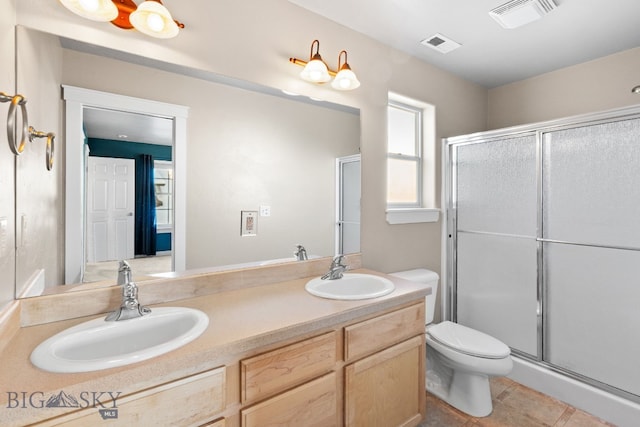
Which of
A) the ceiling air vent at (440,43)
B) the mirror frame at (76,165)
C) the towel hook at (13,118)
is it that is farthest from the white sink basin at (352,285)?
the ceiling air vent at (440,43)

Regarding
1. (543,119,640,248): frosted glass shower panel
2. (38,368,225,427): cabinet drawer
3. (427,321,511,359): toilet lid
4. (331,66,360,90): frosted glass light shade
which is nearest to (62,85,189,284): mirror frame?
(38,368,225,427): cabinet drawer

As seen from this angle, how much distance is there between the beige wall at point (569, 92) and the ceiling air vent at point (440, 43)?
1.05 metres

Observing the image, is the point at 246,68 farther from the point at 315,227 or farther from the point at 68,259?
the point at 68,259

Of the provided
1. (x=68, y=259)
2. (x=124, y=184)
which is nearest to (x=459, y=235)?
(x=124, y=184)

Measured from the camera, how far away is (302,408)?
1165mm

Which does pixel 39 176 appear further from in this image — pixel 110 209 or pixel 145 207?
pixel 145 207

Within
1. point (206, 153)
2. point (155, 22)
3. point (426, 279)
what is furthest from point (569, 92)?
A: point (155, 22)

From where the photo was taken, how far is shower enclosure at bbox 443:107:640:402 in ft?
6.01

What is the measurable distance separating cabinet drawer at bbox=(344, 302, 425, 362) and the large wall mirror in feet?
2.01

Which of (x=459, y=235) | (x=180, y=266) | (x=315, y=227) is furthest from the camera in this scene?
(x=459, y=235)

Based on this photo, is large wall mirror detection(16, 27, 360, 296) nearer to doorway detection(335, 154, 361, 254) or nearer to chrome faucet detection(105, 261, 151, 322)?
doorway detection(335, 154, 361, 254)

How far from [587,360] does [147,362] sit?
99.0 inches

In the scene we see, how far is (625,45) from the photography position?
7.24ft

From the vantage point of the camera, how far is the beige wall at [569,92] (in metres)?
2.30
